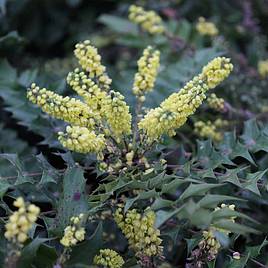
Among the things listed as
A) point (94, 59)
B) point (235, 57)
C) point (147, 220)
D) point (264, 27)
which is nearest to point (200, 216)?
point (147, 220)

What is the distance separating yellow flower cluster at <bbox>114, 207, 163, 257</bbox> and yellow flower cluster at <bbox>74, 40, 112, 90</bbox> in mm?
513

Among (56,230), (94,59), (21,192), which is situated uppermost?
(94,59)

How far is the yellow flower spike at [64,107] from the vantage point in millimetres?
1880

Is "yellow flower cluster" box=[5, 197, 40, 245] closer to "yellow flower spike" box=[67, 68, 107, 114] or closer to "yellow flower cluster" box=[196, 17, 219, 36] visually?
"yellow flower spike" box=[67, 68, 107, 114]

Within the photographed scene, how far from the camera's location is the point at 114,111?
1.88 meters

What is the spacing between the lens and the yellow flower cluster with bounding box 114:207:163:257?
5.81 ft

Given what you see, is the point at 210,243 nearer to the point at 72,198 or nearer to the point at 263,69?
the point at 72,198

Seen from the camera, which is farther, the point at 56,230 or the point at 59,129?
the point at 59,129

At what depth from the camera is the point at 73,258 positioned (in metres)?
1.78

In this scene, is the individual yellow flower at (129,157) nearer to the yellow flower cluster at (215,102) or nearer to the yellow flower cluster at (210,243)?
the yellow flower cluster at (210,243)

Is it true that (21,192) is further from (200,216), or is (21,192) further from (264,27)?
(264,27)

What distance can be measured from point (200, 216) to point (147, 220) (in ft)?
0.85

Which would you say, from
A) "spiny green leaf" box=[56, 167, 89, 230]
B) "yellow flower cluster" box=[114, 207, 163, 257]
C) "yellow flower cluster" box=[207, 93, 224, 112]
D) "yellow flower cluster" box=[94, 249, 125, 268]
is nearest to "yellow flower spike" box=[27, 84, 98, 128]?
"spiny green leaf" box=[56, 167, 89, 230]

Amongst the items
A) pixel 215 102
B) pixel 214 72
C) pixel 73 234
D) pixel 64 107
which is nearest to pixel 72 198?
pixel 73 234
